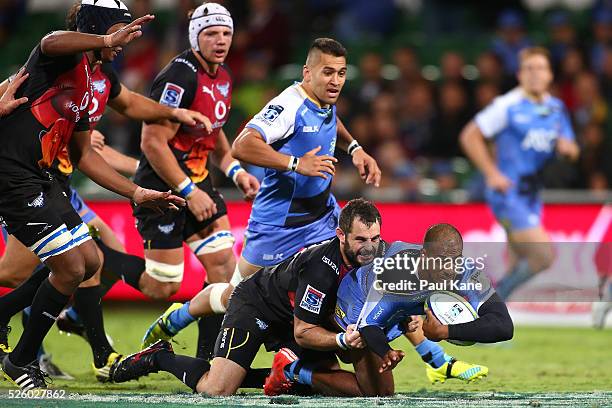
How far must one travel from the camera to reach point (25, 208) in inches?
272

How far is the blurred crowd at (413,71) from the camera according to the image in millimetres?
12945

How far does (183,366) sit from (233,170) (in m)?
2.00

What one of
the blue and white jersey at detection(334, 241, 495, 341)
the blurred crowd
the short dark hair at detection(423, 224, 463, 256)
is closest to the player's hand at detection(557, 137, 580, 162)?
the blurred crowd

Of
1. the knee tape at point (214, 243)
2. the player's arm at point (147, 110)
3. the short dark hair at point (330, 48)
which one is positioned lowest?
the knee tape at point (214, 243)

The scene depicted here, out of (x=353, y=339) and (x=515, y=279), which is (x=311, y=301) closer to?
(x=353, y=339)

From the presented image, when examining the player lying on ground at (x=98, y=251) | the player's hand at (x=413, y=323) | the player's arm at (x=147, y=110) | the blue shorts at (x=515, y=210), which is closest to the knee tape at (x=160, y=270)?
the player lying on ground at (x=98, y=251)

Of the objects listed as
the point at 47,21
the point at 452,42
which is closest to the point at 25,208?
the point at 452,42

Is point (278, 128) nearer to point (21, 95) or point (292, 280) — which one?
point (292, 280)

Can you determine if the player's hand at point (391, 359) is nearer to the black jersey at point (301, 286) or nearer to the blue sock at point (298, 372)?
the black jersey at point (301, 286)

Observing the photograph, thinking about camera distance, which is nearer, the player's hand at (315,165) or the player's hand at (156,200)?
the player's hand at (156,200)

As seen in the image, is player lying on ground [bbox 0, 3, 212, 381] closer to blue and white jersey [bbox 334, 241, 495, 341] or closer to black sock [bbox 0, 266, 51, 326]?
black sock [bbox 0, 266, 51, 326]

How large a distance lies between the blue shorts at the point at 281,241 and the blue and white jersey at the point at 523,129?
3913mm

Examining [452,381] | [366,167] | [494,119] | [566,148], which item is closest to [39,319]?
[366,167]

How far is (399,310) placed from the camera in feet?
21.6
